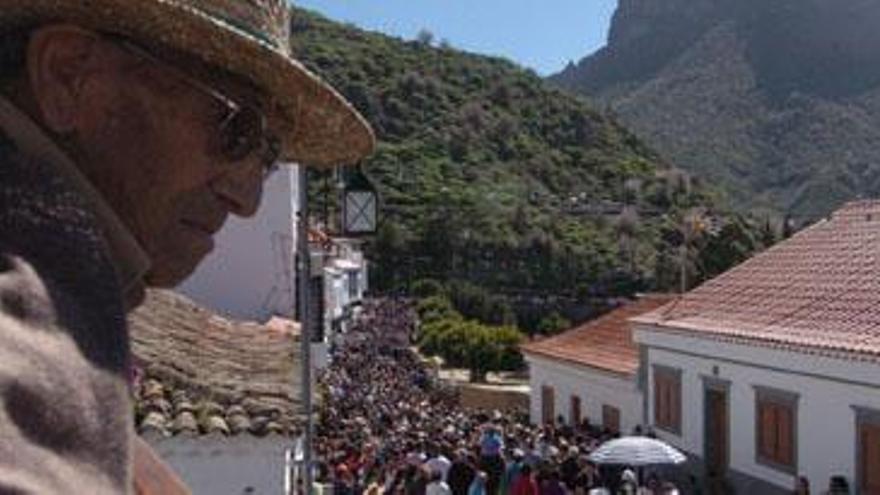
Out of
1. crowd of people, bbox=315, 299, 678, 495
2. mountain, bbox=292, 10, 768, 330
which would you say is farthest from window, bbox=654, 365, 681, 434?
mountain, bbox=292, 10, 768, 330

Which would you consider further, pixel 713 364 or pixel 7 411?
pixel 713 364

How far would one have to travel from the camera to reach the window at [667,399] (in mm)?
23203

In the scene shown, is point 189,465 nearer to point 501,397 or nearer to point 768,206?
point 501,397

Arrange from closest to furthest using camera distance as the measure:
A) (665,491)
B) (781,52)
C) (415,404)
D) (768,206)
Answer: (665,491), (415,404), (768,206), (781,52)

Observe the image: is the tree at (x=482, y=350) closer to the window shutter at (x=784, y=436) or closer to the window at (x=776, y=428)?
the window at (x=776, y=428)

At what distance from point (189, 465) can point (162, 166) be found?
628cm

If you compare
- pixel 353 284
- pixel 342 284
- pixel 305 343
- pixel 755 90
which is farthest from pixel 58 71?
pixel 755 90

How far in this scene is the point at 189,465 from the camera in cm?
736

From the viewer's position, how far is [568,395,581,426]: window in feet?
92.9

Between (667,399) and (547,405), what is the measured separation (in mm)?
7271

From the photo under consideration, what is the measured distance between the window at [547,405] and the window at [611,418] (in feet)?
10.1

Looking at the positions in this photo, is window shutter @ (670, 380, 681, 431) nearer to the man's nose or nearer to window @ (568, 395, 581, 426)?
window @ (568, 395, 581, 426)

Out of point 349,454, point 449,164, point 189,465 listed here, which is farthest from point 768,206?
point 189,465

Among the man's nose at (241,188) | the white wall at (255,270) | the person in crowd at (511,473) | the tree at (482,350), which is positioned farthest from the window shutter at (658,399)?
the man's nose at (241,188)
